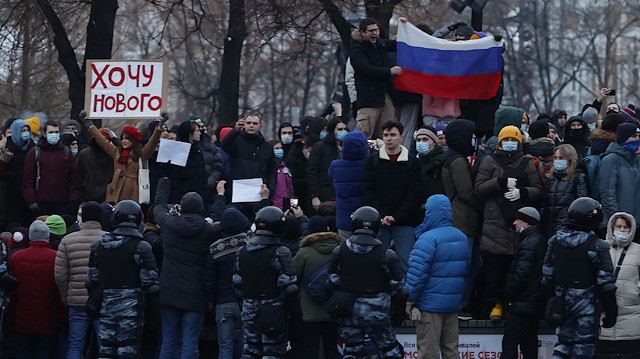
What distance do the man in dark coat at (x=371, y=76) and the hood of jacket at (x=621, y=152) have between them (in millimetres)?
3205

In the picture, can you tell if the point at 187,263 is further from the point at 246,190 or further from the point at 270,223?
the point at 246,190

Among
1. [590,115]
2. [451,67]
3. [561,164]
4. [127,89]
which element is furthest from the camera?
[590,115]

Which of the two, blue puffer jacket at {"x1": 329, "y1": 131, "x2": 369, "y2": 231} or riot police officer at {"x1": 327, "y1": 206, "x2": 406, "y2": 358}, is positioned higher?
blue puffer jacket at {"x1": 329, "y1": 131, "x2": 369, "y2": 231}

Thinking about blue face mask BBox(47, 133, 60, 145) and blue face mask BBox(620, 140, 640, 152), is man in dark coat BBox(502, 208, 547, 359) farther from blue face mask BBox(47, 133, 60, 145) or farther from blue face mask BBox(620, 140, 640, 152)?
blue face mask BBox(47, 133, 60, 145)

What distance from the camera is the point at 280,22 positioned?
2191cm

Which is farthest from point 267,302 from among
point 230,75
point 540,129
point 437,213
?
point 230,75

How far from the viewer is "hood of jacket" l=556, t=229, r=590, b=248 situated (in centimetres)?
1069

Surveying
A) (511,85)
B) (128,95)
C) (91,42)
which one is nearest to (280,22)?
(91,42)

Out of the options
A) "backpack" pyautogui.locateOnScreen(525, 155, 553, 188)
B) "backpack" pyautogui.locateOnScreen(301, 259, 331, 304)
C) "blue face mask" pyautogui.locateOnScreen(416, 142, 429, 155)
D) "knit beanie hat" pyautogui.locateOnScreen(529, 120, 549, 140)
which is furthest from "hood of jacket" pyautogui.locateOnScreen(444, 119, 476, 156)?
"backpack" pyautogui.locateOnScreen(301, 259, 331, 304)

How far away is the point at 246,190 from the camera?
14188 millimetres

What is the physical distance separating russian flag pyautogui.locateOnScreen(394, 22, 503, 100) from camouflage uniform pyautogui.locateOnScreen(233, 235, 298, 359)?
17.1 ft

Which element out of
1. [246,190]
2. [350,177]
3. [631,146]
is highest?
[631,146]

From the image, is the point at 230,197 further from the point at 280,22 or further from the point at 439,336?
the point at 280,22

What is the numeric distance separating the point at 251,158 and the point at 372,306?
438 cm
